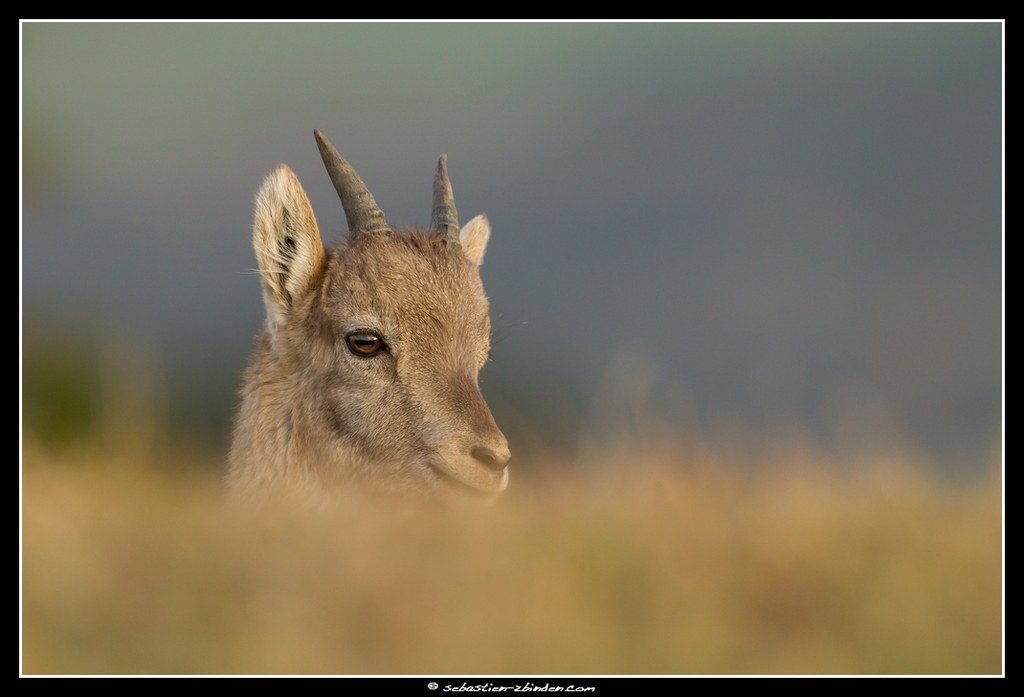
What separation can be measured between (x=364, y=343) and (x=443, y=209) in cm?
163

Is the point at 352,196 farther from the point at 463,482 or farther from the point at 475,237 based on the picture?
the point at 463,482

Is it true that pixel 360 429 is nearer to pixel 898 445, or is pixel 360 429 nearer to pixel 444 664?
pixel 444 664

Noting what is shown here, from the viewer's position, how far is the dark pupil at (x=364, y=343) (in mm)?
6910

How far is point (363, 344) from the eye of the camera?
693cm

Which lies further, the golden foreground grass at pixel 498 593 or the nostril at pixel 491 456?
the nostril at pixel 491 456

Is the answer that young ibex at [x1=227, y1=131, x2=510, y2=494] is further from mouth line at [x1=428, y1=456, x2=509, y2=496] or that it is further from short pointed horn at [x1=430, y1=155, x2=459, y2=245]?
short pointed horn at [x1=430, y1=155, x2=459, y2=245]

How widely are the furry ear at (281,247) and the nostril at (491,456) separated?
6.23 feet

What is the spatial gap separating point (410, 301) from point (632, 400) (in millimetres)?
1668

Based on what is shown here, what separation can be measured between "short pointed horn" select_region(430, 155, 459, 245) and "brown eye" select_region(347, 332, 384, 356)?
1.33 metres

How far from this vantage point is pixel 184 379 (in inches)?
1045

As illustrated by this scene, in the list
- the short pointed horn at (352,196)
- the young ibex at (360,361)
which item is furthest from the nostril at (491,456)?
the short pointed horn at (352,196)

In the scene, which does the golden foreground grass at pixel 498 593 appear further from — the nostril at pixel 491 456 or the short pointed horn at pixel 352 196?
the short pointed horn at pixel 352 196

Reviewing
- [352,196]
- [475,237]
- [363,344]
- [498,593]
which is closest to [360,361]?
[363,344]

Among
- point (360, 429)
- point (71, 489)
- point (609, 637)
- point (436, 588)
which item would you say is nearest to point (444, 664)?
point (436, 588)
